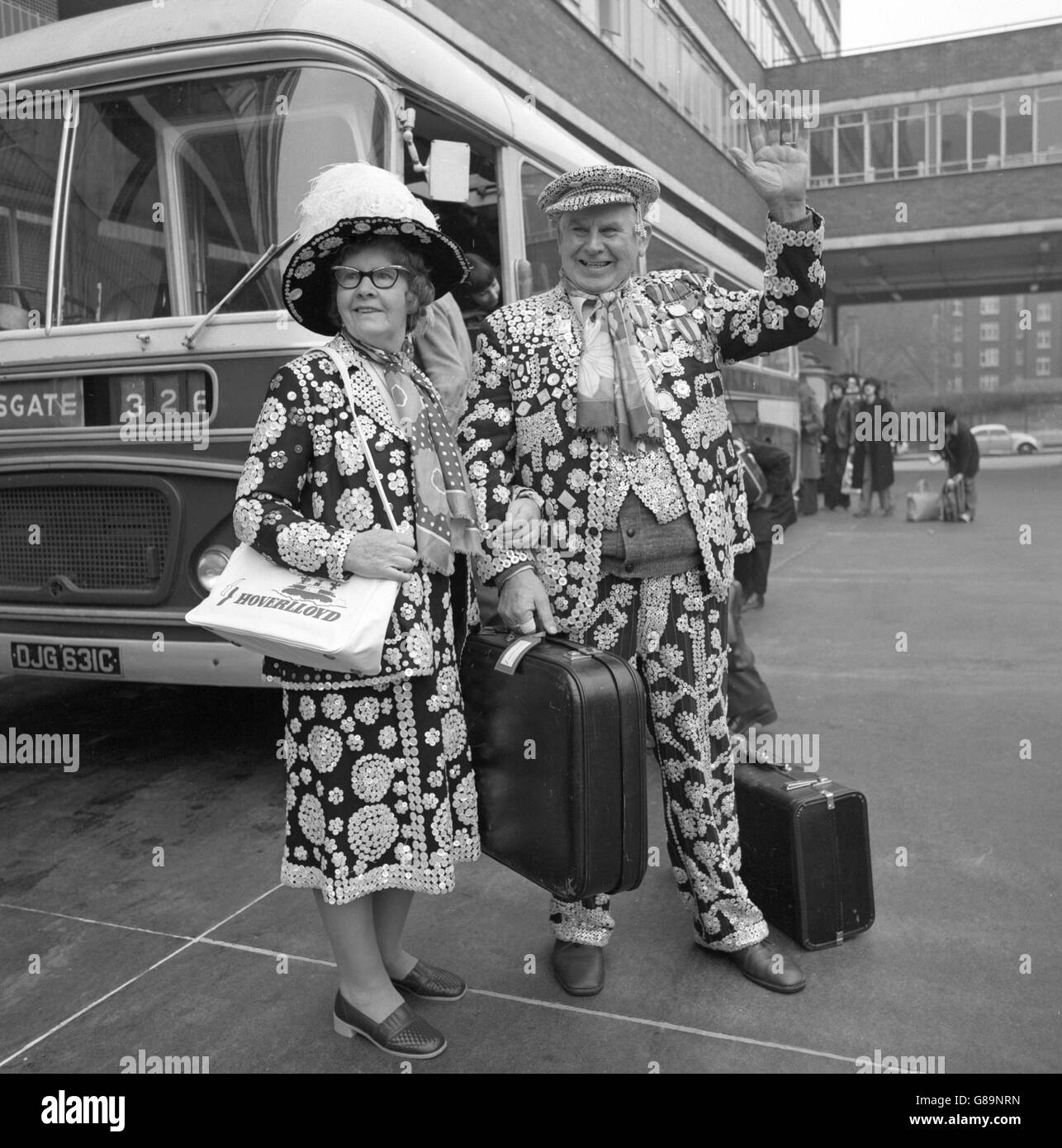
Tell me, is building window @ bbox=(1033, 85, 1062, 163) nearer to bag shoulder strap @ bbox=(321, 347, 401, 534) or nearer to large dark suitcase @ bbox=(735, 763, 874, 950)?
large dark suitcase @ bbox=(735, 763, 874, 950)

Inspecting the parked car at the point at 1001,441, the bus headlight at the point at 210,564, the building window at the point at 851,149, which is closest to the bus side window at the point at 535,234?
the bus headlight at the point at 210,564

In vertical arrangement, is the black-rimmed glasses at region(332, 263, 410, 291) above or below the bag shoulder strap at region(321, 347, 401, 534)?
above

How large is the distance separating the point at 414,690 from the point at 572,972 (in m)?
0.93

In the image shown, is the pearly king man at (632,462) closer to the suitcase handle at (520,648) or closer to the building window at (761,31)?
the suitcase handle at (520,648)

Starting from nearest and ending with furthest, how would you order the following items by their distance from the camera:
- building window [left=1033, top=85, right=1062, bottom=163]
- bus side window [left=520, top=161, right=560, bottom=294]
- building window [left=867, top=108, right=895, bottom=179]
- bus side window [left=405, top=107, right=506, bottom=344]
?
bus side window [left=405, top=107, right=506, bottom=344] → bus side window [left=520, top=161, right=560, bottom=294] → building window [left=1033, top=85, right=1062, bottom=163] → building window [left=867, top=108, right=895, bottom=179]

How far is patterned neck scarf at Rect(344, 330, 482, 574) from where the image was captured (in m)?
2.59

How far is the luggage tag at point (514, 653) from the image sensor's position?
8.61ft

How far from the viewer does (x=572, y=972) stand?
9.80 ft

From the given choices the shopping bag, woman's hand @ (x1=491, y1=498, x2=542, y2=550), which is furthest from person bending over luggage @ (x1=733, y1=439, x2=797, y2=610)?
the shopping bag

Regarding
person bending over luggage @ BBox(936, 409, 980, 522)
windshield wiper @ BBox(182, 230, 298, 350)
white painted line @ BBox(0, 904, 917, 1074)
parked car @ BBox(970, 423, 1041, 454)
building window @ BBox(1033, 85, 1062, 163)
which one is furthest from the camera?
parked car @ BBox(970, 423, 1041, 454)

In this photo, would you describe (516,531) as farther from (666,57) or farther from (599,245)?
(666,57)
